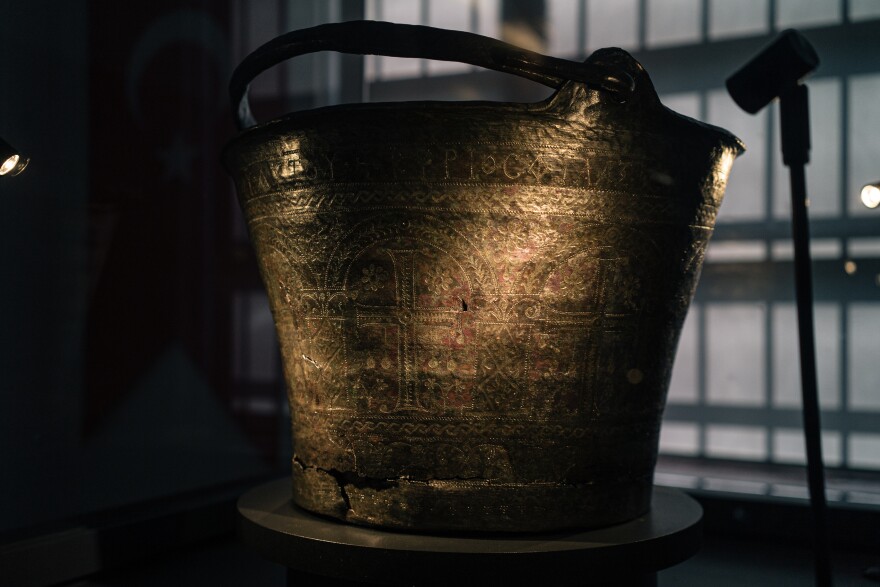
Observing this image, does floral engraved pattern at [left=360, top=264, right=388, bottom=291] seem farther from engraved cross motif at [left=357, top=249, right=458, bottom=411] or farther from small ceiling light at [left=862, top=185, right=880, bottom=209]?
small ceiling light at [left=862, top=185, right=880, bottom=209]

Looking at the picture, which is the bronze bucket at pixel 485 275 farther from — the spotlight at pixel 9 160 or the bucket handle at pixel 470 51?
the spotlight at pixel 9 160

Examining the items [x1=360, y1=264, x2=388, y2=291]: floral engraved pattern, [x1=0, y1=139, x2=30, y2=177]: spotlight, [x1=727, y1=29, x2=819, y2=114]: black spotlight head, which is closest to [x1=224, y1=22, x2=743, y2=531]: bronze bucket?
[x1=360, y1=264, x2=388, y2=291]: floral engraved pattern

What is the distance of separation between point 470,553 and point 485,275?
1.55ft

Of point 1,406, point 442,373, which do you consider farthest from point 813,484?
point 1,406

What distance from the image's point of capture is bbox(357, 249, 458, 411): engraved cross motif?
140 centimetres

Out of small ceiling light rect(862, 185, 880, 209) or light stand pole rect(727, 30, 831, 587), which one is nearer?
light stand pole rect(727, 30, 831, 587)

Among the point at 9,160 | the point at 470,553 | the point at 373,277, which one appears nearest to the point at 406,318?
the point at 373,277

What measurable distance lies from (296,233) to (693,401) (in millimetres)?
1776

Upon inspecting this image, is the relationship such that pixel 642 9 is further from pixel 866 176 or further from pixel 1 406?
pixel 1 406

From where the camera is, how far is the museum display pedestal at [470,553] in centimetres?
131

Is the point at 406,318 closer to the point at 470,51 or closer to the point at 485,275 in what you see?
the point at 485,275

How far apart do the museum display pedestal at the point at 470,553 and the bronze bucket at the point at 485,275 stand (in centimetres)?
5

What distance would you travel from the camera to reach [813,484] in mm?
1471

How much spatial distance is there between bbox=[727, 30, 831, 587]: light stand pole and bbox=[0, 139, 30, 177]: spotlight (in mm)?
1358
